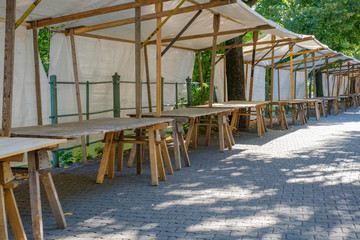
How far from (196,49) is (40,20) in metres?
6.53

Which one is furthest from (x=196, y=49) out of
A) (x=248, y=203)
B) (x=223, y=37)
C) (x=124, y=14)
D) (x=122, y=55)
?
(x=248, y=203)

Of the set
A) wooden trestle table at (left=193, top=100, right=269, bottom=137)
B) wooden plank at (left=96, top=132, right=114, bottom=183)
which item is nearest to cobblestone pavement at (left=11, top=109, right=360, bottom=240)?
wooden plank at (left=96, top=132, right=114, bottom=183)

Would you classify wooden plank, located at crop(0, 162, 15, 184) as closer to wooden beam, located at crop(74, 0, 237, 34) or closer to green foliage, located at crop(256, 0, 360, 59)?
wooden beam, located at crop(74, 0, 237, 34)

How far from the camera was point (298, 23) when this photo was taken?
64.3 ft

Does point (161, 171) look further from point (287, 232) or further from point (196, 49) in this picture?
point (196, 49)

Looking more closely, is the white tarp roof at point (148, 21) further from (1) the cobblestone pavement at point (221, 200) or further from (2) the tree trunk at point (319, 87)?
(2) the tree trunk at point (319, 87)

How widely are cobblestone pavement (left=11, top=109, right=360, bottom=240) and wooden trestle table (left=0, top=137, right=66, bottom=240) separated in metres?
0.26

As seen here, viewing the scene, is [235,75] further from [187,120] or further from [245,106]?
[187,120]

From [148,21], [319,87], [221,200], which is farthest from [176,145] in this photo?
[319,87]

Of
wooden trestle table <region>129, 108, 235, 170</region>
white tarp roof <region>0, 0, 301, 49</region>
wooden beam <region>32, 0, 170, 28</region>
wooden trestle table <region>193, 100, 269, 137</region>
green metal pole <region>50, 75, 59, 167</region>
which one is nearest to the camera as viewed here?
white tarp roof <region>0, 0, 301, 49</region>

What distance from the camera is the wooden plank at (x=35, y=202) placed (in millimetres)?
3557

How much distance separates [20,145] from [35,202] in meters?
0.62

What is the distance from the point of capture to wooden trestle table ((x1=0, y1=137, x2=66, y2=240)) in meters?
3.18

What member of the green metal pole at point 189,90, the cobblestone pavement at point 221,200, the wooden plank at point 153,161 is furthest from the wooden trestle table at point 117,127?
the green metal pole at point 189,90
